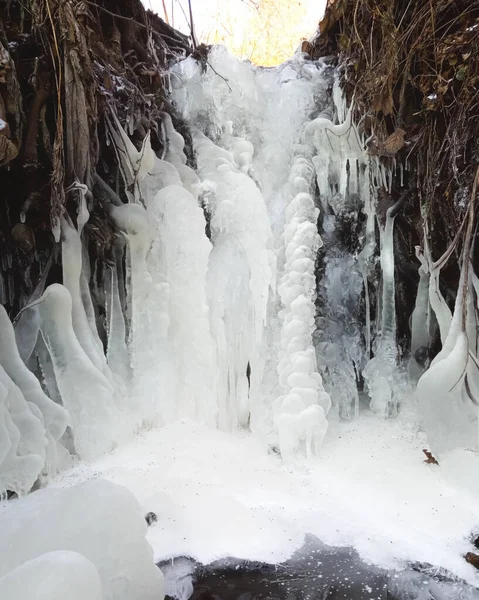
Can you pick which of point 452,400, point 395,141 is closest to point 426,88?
point 395,141

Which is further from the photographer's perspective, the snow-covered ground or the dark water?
the snow-covered ground

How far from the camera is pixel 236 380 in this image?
3234mm

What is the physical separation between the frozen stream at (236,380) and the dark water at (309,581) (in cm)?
2

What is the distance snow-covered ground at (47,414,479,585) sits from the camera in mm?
1873

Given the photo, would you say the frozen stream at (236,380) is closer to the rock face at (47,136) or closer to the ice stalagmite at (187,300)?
the ice stalagmite at (187,300)

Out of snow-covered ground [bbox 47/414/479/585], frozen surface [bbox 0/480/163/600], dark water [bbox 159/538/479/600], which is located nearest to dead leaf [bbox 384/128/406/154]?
snow-covered ground [bbox 47/414/479/585]

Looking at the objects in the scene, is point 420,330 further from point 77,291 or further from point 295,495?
point 77,291

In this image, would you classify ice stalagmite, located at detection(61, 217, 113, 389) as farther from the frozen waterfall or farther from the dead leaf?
the dead leaf

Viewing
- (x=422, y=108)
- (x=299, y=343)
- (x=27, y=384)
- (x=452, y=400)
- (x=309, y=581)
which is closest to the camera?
(x=309, y=581)

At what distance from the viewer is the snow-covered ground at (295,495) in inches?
73.7

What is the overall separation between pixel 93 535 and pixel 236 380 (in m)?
1.84

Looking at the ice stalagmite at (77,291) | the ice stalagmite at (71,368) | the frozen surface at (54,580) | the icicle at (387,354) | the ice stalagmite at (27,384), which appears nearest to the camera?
the frozen surface at (54,580)

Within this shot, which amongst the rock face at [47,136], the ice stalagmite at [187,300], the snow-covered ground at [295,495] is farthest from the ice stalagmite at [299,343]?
the rock face at [47,136]

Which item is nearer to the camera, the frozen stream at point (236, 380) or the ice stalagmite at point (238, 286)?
the frozen stream at point (236, 380)
